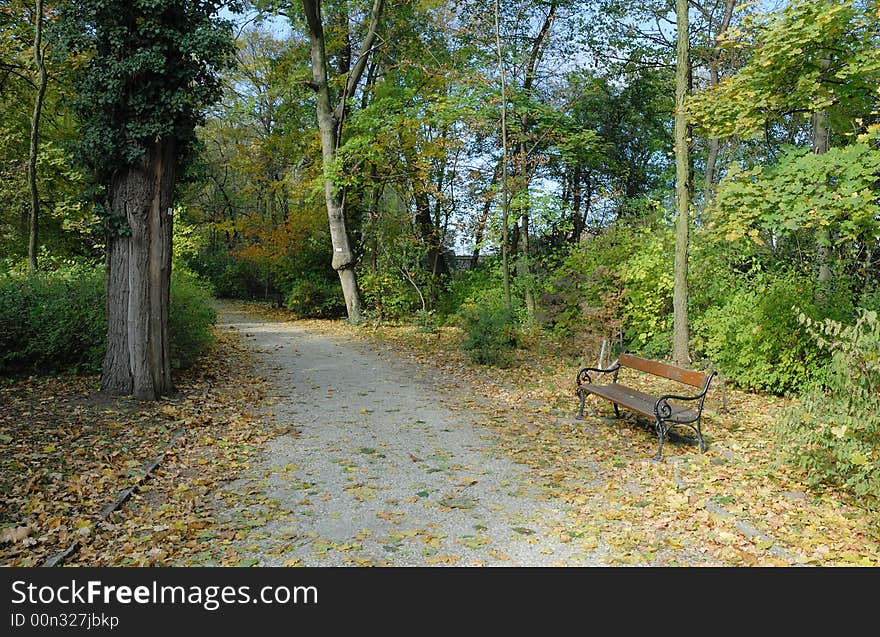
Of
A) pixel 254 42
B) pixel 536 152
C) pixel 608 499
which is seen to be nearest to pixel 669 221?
pixel 536 152

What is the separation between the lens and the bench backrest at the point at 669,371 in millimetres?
6489

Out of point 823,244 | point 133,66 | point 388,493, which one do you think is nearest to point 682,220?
point 823,244

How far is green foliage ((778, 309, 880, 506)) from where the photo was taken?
464cm

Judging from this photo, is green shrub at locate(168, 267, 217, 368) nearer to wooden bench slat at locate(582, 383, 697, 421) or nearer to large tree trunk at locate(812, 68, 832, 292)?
wooden bench slat at locate(582, 383, 697, 421)

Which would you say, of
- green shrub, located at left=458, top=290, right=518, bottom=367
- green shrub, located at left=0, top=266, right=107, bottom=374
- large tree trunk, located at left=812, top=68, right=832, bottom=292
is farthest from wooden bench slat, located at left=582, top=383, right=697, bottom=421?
green shrub, located at left=0, top=266, right=107, bottom=374

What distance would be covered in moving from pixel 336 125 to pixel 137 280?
1185 centimetres

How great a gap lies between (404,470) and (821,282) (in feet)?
24.9

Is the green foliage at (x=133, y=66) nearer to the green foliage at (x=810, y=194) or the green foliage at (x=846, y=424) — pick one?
the green foliage at (x=810, y=194)

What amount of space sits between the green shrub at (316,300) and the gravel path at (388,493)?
38.9 ft

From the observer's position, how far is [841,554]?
13.4ft

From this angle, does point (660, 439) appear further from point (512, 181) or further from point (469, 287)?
point (469, 287)

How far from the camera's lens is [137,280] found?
784cm

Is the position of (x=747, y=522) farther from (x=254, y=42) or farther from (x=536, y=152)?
(x=254, y=42)

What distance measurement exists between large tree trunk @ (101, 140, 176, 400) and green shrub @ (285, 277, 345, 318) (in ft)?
41.9
